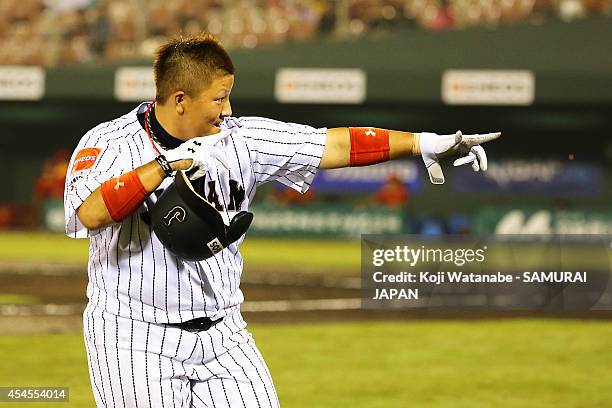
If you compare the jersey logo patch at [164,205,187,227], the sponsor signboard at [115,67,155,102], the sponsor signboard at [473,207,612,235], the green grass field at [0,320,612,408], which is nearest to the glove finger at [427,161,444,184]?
the jersey logo patch at [164,205,187,227]

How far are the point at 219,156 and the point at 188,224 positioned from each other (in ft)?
0.85

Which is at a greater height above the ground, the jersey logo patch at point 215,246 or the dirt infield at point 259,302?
the jersey logo patch at point 215,246

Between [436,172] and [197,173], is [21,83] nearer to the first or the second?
[436,172]

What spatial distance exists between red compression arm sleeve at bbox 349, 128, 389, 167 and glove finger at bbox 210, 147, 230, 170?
2.06 feet

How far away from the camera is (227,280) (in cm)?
366

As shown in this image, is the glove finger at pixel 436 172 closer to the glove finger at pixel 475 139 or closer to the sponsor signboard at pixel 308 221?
the glove finger at pixel 475 139

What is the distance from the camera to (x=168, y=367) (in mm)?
3553

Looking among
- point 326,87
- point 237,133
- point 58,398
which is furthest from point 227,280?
point 326,87

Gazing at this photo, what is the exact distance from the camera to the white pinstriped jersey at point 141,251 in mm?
3469

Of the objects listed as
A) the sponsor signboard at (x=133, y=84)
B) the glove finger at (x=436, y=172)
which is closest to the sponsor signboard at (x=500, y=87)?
the sponsor signboard at (x=133, y=84)

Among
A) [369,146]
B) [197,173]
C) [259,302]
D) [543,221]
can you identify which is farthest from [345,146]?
[543,221]

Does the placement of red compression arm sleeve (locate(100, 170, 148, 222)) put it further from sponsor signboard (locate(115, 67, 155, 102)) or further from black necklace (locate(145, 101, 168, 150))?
sponsor signboard (locate(115, 67, 155, 102))

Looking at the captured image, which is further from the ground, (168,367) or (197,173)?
(197,173)

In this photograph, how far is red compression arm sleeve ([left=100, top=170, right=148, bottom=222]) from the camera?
10.6 feet
